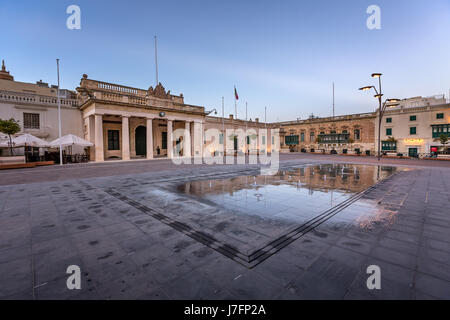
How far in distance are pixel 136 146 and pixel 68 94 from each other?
10.5 meters

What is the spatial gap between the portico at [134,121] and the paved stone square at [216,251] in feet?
56.7

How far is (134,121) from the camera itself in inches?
1051

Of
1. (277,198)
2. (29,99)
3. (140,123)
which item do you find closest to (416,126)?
(277,198)

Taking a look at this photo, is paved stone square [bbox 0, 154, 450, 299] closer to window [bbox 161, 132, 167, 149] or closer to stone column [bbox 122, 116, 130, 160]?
stone column [bbox 122, 116, 130, 160]

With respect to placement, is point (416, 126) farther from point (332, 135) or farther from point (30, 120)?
point (30, 120)

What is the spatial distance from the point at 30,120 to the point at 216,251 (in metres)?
26.9

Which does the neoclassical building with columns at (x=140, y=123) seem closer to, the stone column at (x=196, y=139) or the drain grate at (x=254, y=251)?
the stone column at (x=196, y=139)

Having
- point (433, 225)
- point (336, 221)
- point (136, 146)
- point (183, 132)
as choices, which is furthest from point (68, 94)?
point (433, 225)

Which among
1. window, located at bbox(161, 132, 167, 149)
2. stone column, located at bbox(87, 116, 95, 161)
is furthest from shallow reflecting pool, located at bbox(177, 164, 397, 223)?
window, located at bbox(161, 132, 167, 149)

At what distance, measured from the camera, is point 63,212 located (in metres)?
5.29

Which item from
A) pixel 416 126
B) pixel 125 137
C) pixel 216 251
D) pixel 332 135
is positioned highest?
pixel 416 126

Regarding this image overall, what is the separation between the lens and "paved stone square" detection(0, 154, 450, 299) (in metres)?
2.42
